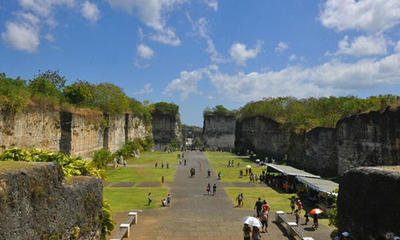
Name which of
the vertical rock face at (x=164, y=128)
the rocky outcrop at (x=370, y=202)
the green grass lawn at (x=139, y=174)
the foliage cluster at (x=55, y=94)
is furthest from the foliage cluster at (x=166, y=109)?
the rocky outcrop at (x=370, y=202)

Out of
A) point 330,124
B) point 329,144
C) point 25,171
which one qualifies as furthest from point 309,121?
point 25,171

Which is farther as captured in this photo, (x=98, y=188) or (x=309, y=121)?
(x=309, y=121)

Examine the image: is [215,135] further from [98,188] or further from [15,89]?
[98,188]

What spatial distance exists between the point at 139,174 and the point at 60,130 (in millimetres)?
8258

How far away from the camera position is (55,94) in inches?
1045

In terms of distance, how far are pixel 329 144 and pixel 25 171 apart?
86.2ft

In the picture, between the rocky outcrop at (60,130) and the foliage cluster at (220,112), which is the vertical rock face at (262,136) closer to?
the foliage cluster at (220,112)

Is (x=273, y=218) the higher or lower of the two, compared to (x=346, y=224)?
lower

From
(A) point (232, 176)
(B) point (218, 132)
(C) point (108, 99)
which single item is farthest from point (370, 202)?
(B) point (218, 132)

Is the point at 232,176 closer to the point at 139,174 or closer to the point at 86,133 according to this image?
the point at 139,174

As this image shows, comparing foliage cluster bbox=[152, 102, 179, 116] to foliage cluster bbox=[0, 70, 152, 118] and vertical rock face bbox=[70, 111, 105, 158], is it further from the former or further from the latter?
vertical rock face bbox=[70, 111, 105, 158]

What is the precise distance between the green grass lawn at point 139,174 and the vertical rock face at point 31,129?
18.7 ft

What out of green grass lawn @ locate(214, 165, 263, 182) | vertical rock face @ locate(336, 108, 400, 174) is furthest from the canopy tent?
green grass lawn @ locate(214, 165, 263, 182)

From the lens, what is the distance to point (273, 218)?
49.6 feet
